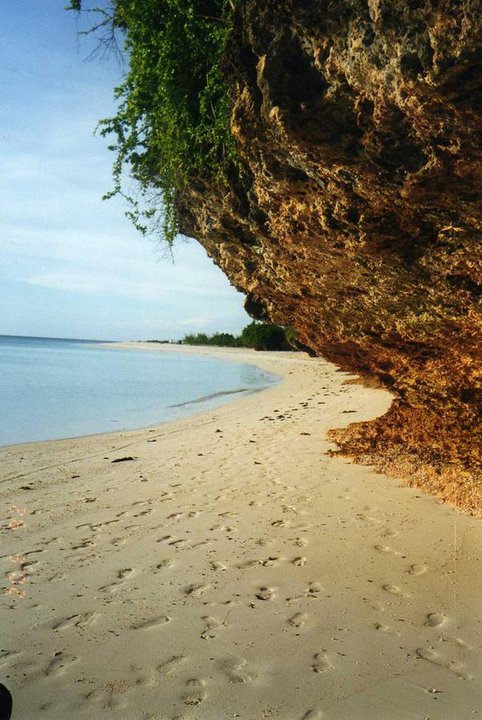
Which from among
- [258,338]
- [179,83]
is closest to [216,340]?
[258,338]

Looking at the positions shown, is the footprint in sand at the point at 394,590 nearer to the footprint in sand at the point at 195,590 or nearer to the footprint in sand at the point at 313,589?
the footprint in sand at the point at 313,589

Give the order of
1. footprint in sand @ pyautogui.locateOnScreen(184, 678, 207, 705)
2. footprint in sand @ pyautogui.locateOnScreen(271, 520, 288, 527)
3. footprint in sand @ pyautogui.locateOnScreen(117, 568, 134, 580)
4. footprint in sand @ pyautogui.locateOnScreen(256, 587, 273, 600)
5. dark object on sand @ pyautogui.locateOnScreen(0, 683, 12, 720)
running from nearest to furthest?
1. dark object on sand @ pyautogui.locateOnScreen(0, 683, 12, 720)
2. footprint in sand @ pyautogui.locateOnScreen(184, 678, 207, 705)
3. footprint in sand @ pyautogui.locateOnScreen(256, 587, 273, 600)
4. footprint in sand @ pyautogui.locateOnScreen(117, 568, 134, 580)
5. footprint in sand @ pyautogui.locateOnScreen(271, 520, 288, 527)

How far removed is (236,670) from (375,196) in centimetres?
347

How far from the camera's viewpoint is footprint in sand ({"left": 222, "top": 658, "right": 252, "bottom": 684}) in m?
3.17

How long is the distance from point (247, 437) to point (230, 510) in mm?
5089

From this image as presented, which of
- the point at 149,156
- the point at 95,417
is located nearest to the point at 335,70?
the point at 149,156

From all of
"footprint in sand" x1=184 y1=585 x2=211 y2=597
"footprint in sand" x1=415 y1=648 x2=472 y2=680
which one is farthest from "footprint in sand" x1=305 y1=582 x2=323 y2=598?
"footprint in sand" x1=415 y1=648 x2=472 y2=680

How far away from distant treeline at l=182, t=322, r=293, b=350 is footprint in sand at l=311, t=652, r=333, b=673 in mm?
42523

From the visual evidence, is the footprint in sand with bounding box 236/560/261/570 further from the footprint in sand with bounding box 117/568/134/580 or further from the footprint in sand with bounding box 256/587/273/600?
the footprint in sand with bounding box 117/568/134/580

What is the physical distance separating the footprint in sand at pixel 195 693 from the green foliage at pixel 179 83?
448 centimetres

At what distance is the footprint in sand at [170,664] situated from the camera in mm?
3225

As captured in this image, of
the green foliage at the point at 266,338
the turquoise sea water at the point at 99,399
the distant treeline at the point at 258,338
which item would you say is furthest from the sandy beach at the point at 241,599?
the green foliage at the point at 266,338

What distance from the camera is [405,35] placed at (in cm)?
344

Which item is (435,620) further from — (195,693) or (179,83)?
(179,83)
